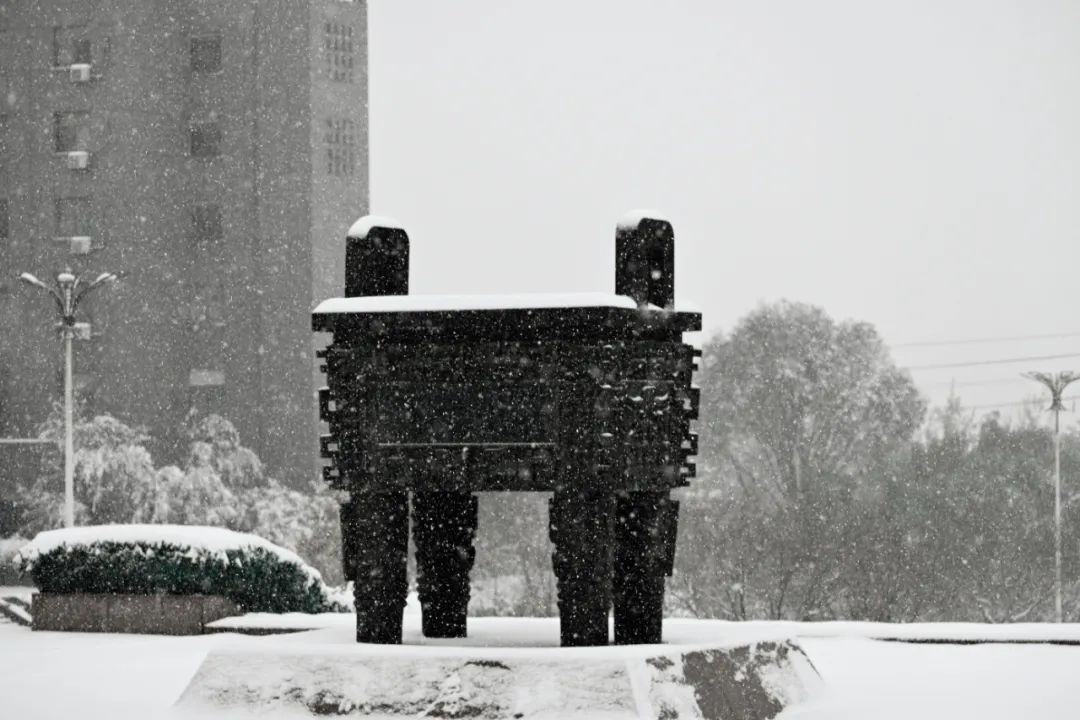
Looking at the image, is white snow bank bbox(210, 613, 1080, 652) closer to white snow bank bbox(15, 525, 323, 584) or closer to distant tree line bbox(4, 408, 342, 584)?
white snow bank bbox(15, 525, 323, 584)

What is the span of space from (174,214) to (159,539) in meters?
44.6

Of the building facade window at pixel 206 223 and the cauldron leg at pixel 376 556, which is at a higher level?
the building facade window at pixel 206 223

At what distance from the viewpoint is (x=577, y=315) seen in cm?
1247

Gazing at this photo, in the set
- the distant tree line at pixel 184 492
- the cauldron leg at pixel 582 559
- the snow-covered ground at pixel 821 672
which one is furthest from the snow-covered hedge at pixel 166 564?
the distant tree line at pixel 184 492

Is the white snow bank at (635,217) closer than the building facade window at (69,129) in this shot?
Yes

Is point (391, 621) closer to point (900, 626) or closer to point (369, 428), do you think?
point (369, 428)

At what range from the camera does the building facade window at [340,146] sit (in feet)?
212

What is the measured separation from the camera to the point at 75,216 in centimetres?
6347

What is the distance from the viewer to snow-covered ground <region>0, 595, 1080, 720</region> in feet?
42.4

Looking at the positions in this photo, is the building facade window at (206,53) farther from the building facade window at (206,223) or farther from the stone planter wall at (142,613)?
the stone planter wall at (142,613)

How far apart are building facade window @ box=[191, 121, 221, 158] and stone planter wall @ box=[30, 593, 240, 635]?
4453cm

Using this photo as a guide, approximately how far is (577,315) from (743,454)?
5953 centimetres

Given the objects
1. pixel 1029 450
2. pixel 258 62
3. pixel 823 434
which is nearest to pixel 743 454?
pixel 823 434

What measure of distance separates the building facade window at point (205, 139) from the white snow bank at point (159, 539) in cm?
4391
